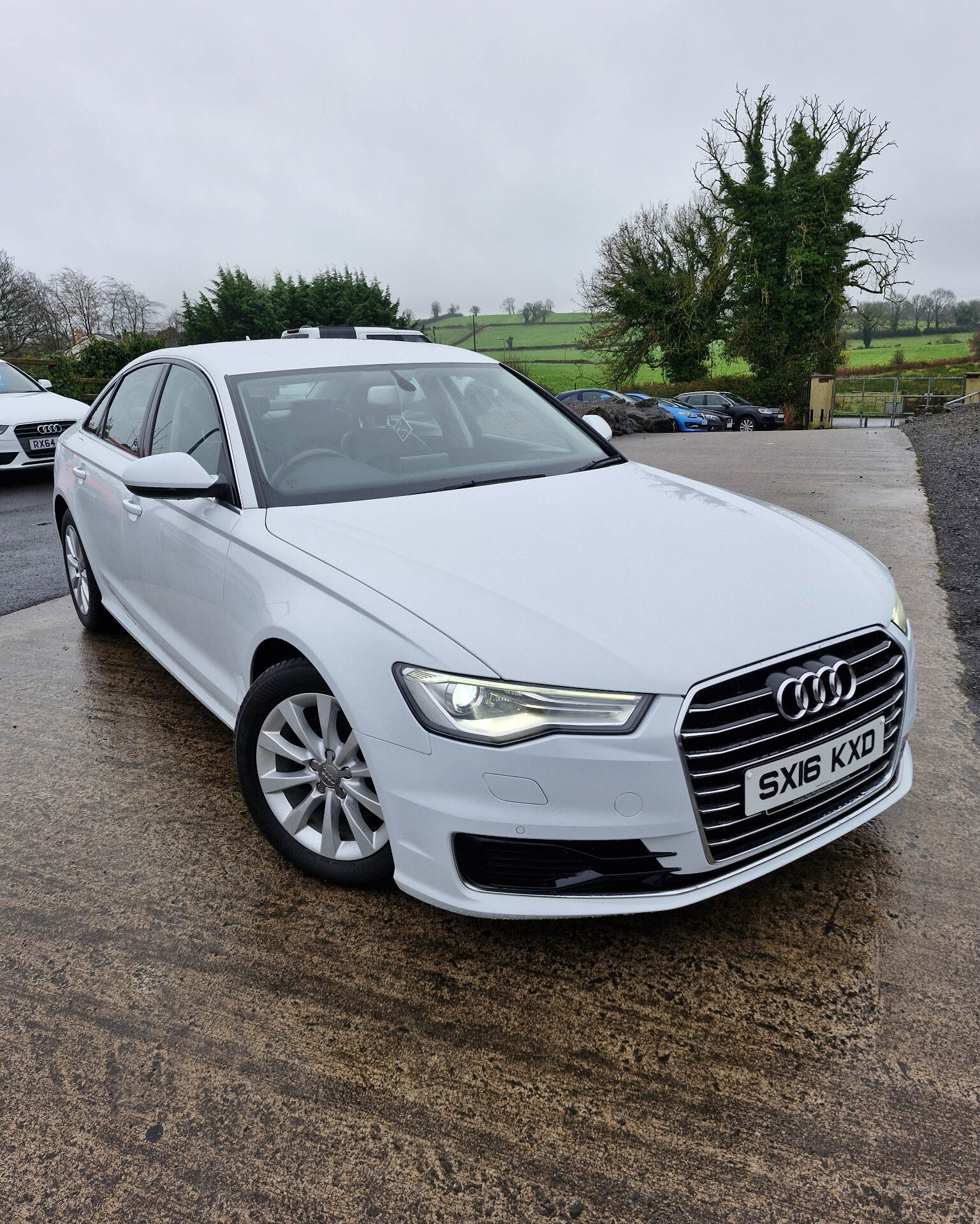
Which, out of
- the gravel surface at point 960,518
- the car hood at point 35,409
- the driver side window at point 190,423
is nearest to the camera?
the driver side window at point 190,423

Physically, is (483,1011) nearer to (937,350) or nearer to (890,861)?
(890,861)

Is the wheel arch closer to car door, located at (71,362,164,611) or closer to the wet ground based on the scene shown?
the wet ground

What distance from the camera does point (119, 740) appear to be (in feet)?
12.4

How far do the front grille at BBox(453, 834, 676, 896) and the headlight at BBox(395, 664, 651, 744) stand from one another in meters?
0.26

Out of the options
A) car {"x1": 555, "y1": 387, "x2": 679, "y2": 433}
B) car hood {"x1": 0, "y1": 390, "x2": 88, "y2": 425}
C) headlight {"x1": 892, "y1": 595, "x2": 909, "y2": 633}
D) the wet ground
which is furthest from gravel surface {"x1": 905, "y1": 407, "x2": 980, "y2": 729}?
car hood {"x1": 0, "y1": 390, "x2": 88, "y2": 425}

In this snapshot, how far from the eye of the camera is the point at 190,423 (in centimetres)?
362

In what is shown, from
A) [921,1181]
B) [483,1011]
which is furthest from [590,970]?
[921,1181]

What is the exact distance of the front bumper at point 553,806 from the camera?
207 centimetres

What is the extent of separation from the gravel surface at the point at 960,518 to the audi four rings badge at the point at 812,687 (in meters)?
1.96

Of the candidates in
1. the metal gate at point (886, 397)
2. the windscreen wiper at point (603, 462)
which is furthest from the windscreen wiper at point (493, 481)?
the metal gate at point (886, 397)

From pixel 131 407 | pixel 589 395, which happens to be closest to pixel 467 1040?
pixel 131 407

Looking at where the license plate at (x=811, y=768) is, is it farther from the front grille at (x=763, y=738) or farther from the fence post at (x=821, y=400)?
the fence post at (x=821, y=400)

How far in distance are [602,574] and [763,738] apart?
0.60 metres

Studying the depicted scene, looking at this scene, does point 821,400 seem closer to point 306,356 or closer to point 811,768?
point 306,356
